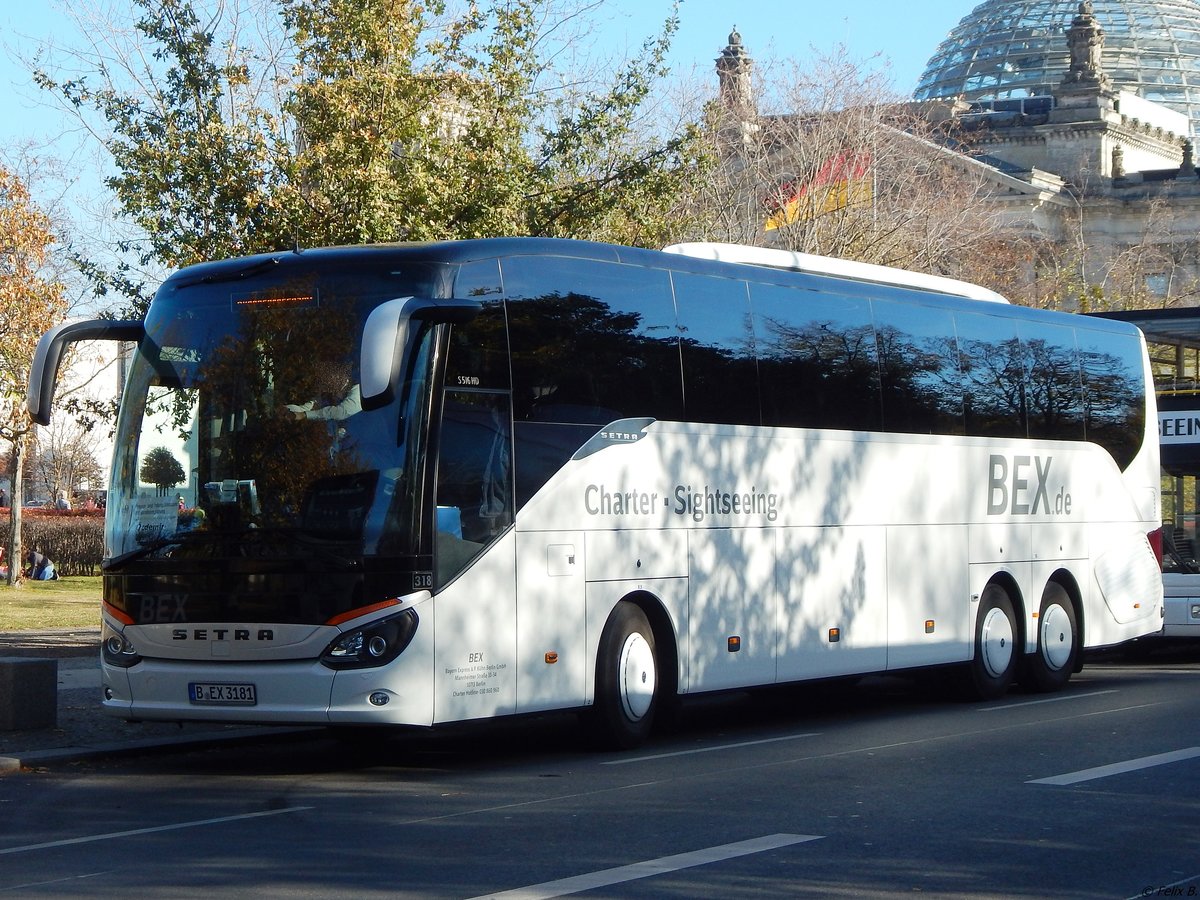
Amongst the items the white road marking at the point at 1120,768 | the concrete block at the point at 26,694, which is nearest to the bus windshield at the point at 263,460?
the concrete block at the point at 26,694

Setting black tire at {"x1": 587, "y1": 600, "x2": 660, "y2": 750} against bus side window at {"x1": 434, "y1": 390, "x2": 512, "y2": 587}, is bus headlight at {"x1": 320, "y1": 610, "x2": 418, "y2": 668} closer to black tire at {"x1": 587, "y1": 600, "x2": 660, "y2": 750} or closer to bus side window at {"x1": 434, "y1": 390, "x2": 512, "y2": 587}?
bus side window at {"x1": 434, "y1": 390, "x2": 512, "y2": 587}

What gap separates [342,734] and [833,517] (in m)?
4.70

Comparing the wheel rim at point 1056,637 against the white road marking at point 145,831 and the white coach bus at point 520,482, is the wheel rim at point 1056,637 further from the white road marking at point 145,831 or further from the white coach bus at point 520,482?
the white road marking at point 145,831

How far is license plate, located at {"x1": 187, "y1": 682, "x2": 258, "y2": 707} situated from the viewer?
11.5 meters

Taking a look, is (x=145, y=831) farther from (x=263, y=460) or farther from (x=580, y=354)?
(x=580, y=354)

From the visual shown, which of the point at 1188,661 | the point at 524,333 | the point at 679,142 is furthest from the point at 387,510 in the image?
the point at 1188,661

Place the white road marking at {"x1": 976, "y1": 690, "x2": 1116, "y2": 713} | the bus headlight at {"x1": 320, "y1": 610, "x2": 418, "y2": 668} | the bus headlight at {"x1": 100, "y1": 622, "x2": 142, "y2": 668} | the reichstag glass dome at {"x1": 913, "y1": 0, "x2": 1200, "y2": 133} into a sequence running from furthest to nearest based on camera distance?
the reichstag glass dome at {"x1": 913, "y1": 0, "x2": 1200, "y2": 133}, the white road marking at {"x1": 976, "y1": 690, "x2": 1116, "y2": 713}, the bus headlight at {"x1": 100, "y1": 622, "x2": 142, "y2": 668}, the bus headlight at {"x1": 320, "y1": 610, "x2": 418, "y2": 668}

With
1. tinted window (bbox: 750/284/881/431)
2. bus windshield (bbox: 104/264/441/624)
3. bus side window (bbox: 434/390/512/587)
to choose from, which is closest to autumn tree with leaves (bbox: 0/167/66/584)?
tinted window (bbox: 750/284/881/431)

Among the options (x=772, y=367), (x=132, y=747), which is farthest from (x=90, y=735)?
(x=772, y=367)

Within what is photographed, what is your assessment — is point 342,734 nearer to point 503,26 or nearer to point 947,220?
point 503,26

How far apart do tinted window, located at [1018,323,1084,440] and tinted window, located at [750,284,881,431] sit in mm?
2991

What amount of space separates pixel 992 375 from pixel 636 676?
6136 mm

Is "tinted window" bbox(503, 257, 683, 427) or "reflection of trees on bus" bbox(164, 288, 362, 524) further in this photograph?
"tinted window" bbox(503, 257, 683, 427)

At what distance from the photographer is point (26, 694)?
13.9 metres
